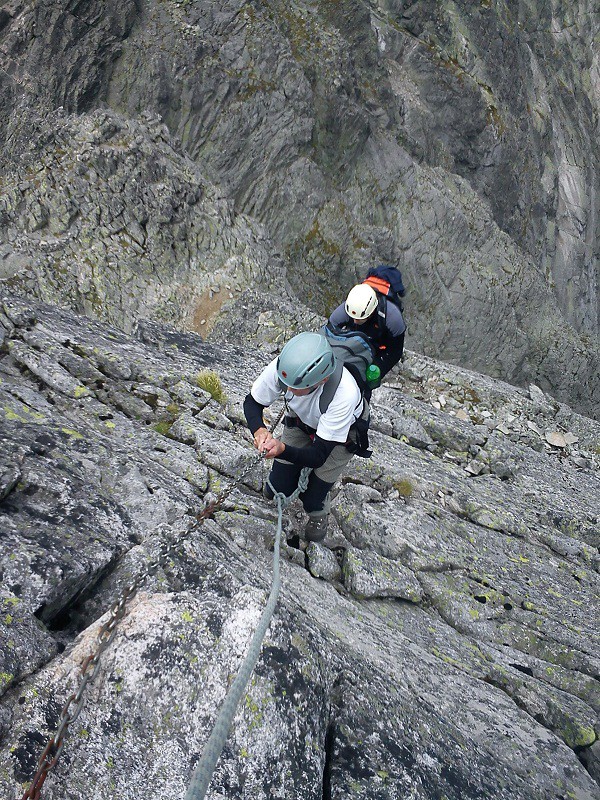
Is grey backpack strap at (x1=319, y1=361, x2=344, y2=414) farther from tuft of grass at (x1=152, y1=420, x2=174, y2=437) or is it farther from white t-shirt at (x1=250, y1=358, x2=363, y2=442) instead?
tuft of grass at (x1=152, y1=420, x2=174, y2=437)

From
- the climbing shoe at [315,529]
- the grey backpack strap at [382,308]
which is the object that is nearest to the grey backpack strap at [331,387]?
the climbing shoe at [315,529]

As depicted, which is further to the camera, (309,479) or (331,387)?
(309,479)

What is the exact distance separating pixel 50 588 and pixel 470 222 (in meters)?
41.7

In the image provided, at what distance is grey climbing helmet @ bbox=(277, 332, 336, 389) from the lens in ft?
20.3

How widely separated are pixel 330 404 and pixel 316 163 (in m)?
31.6

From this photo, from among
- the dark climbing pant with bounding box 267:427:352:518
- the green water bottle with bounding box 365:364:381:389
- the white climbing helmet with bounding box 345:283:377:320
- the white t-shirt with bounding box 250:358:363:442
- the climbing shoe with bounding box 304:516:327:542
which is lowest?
the climbing shoe with bounding box 304:516:327:542

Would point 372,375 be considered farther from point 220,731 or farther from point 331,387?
point 220,731

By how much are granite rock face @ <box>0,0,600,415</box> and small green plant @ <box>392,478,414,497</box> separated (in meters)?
12.3

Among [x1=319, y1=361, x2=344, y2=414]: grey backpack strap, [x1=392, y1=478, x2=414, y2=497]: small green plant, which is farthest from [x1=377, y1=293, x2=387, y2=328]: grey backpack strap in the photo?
[x1=392, y1=478, x2=414, y2=497]: small green plant

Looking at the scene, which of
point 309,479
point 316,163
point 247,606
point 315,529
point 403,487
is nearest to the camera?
point 247,606

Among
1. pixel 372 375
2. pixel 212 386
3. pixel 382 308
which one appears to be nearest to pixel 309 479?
pixel 372 375

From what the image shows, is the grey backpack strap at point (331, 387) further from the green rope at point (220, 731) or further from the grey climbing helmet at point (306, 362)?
the green rope at point (220, 731)

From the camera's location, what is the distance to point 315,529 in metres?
8.73

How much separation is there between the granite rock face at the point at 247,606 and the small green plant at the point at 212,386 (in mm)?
70
